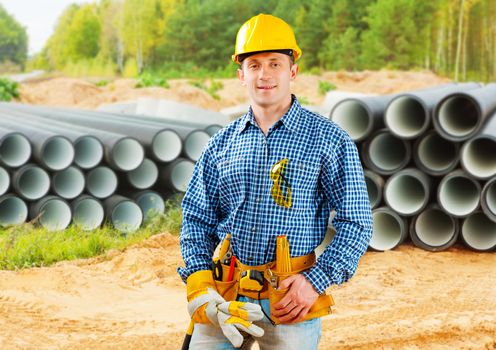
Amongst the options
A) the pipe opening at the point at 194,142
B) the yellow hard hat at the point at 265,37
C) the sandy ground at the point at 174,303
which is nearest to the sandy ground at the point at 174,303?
the sandy ground at the point at 174,303

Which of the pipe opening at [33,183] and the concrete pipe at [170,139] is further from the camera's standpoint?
the concrete pipe at [170,139]

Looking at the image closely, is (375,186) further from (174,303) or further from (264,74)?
(264,74)

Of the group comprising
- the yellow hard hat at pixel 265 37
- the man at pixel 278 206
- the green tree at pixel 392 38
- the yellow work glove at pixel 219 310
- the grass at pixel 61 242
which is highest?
the green tree at pixel 392 38

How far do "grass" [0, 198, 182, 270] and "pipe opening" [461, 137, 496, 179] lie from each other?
3743 mm

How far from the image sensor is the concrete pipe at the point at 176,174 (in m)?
11.0

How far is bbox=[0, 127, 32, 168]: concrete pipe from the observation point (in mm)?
9977

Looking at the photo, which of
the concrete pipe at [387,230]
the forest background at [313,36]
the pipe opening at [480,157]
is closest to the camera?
the pipe opening at [480,157]

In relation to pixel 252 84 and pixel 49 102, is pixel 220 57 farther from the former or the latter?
pixel 252 84

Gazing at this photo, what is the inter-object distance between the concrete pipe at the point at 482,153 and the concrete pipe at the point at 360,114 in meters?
1.09

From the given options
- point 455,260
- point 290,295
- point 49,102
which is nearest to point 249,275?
point 290,295

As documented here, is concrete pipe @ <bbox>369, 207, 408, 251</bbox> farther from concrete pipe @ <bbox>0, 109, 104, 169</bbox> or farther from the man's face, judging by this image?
the man's face

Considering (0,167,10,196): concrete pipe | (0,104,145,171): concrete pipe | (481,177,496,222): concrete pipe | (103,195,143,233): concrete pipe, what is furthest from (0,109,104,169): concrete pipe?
(481,177,496,222): concrete pipe

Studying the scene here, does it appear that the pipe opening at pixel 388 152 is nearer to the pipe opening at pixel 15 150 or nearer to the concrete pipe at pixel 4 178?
the pipe opening at pixel 15 150

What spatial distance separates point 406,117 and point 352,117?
2.23 ft
